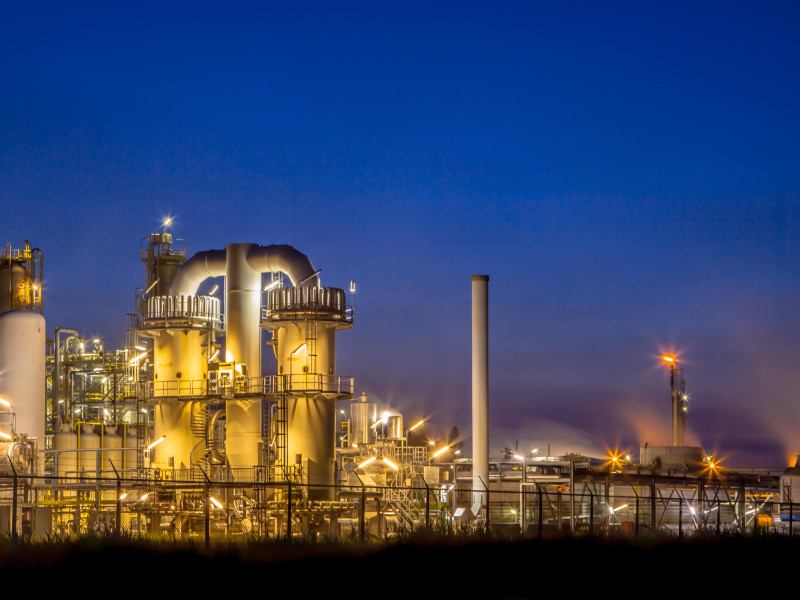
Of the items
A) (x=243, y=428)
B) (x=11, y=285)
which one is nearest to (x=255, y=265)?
(x=243, y=428)

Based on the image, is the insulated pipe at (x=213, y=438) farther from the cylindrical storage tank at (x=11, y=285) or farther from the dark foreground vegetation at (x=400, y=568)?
the dark foreground vegetation at (x=400, y=568)

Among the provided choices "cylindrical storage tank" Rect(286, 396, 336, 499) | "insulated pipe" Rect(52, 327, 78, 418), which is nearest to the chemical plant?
"cylindrical storage tank" Rect(286, 396, 336, 499)

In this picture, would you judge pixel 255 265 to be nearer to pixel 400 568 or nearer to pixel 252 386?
pixel 252 386

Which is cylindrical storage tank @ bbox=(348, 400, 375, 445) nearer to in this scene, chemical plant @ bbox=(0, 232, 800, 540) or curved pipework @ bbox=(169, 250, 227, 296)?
chemical plant @ bbox=(0, 232, 800, 540)

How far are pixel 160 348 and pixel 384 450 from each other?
11.9 m

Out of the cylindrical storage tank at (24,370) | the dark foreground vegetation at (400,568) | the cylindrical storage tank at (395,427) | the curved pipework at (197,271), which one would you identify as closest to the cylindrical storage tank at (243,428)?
the curved pipework at (197,271)

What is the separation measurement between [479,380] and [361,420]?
555 inches

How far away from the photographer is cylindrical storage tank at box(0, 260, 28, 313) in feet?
169

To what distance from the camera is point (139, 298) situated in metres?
56.7

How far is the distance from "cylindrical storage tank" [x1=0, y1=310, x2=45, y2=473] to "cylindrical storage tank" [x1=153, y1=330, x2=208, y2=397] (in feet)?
17.5

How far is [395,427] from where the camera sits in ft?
193

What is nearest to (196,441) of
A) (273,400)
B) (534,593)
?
(273,400)

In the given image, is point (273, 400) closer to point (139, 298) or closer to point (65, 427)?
point (139, 298)

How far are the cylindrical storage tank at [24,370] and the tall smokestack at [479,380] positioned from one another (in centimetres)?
1887
